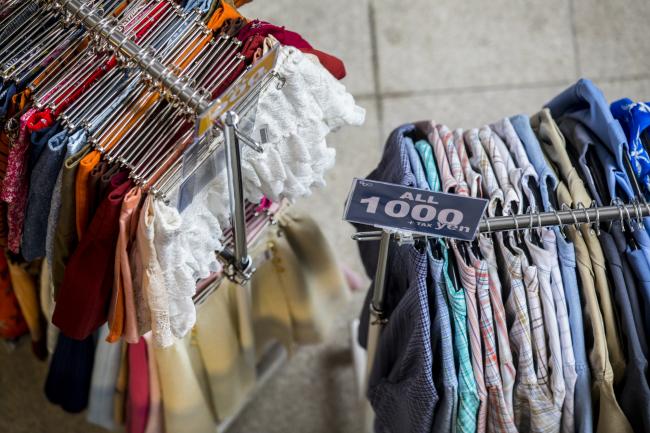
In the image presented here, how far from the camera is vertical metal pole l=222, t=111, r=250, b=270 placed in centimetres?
81

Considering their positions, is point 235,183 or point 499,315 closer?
point 235,183

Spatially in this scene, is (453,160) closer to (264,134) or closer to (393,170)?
(393,170)

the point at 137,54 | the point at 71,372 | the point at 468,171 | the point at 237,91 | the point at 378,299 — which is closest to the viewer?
the point at 237,91

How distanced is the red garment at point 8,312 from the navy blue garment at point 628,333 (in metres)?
1.28

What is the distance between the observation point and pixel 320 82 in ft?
3.17

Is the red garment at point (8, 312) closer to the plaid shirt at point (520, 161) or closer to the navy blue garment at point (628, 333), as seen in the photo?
the plaid shirt at point (520, 161)

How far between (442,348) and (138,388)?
2.42 ft

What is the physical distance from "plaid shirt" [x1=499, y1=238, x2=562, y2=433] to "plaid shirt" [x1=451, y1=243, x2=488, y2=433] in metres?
0.06

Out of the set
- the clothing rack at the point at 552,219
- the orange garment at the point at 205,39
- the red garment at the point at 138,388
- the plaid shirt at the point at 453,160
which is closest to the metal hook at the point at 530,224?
the clothing rack at the point at 552,219

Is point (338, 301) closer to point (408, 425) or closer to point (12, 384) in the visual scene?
point (408, 425)

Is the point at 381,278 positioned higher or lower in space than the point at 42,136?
higher

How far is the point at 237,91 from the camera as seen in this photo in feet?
2.71

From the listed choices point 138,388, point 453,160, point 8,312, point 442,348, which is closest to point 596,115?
point 453,160

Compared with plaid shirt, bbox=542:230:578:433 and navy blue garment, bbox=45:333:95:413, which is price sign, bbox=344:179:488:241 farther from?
navy blue garment, bbox=45:333:95:413
